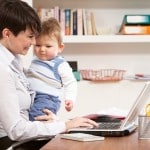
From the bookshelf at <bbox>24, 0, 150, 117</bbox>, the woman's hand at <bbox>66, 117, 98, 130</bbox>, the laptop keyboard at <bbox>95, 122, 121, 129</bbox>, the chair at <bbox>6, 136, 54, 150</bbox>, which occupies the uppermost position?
the bookshelf at <bbox>24, 0, 150, 117</bbox>

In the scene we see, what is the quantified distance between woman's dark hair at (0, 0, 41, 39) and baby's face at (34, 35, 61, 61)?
595 mm

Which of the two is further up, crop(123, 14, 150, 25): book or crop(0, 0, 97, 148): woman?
crop(123, 14, 150, 25): book

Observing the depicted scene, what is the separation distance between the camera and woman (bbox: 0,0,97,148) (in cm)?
172

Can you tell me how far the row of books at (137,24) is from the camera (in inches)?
151

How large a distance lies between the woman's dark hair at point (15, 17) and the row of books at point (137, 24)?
2060 mm

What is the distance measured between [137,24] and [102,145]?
254 cm

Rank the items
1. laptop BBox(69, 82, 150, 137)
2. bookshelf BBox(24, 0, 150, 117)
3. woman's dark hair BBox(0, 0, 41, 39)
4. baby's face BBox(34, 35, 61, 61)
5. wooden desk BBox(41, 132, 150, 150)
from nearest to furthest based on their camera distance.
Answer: wooden desk BBox(41, 132, 150, 150)
laptop BBox(69, 82, 150, 137)
woman's dark hair BBox(0, 0, 41, 39)
baby's face BBox(34, 35, 61, 61)
bookshelf BBox(24, 0, 150, 117)

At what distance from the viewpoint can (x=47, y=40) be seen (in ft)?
8.32

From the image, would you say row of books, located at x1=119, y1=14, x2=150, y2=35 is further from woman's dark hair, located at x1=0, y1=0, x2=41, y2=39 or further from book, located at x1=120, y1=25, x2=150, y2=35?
woman's dark hair, located at x1=0, y1=0, x2=41, y2=39

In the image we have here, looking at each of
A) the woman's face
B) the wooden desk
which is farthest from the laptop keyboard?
the woman's face

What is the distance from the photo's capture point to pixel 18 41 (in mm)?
1923

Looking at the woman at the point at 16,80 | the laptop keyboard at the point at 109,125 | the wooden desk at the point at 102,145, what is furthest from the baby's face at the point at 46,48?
the wooden desk at the point at 102,145

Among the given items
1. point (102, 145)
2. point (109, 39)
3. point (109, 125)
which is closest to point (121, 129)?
point (109, 125)

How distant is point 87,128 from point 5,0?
2.45 feet
